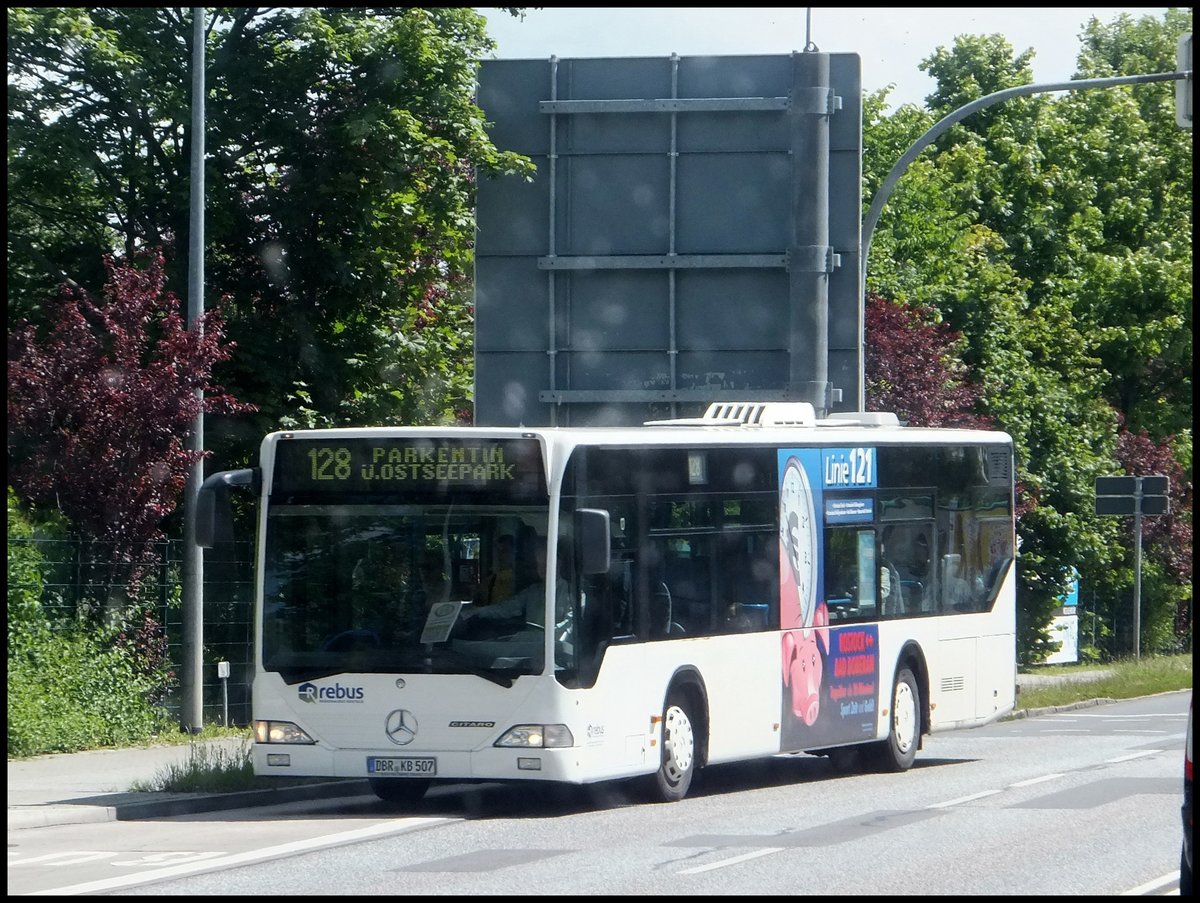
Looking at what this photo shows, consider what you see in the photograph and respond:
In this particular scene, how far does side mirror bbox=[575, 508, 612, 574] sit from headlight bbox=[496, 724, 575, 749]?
114cm

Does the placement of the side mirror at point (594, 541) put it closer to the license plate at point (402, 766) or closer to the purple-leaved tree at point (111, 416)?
the license plate at point (402, 766)

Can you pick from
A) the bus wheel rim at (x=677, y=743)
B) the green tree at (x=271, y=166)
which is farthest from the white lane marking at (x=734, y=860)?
the green tree at (x=271, y=166)

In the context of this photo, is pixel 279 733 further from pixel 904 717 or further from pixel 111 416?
pixel 111 416

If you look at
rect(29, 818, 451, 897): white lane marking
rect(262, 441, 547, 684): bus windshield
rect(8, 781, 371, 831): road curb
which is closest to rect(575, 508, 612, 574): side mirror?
rect(262, 441, 547, 684): bus windshield

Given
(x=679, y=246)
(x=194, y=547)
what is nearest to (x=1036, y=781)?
(x=679, y=246)

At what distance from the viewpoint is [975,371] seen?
132 ft

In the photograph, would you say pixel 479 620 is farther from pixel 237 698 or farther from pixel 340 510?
pixel 237 698

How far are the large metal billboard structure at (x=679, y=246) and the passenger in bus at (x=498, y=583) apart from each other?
734 centimetres

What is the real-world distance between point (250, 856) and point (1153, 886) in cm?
523

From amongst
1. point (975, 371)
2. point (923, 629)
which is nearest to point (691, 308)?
point (923, 629)

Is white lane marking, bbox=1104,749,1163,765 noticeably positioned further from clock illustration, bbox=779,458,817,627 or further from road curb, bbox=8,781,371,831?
road curb, bbox=8,781,371,831

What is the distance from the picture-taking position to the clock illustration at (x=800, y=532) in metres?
17.3

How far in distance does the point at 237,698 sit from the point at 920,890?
1423cm

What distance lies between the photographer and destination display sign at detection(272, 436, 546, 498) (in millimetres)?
14766
